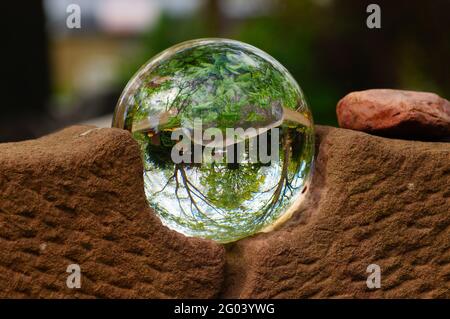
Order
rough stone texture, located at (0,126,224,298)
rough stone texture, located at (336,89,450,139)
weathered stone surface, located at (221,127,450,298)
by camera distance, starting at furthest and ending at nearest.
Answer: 1. rough stone texture, located at (336,89,450,139)
2. weathered stone surface, located at (221,127,450,298)
3. rough stone texture, located at (0,126,224,298)

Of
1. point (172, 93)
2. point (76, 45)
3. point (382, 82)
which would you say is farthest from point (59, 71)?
point (172, 93)

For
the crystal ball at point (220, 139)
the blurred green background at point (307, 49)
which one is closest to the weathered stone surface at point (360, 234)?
the crystal ball at point (220, 139)

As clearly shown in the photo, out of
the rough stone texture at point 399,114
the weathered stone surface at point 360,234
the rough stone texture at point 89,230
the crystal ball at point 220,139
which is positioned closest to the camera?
the rough stone texture at point 89,230

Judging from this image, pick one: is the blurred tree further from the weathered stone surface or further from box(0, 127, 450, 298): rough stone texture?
the weathered stone surface

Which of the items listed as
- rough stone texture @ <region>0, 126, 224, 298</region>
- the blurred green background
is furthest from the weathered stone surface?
the blurred green background

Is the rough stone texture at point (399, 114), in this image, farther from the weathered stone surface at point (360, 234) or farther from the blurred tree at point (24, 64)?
the blurred tree at point (24, 64)

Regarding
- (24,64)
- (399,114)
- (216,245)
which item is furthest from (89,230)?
(24,64)
